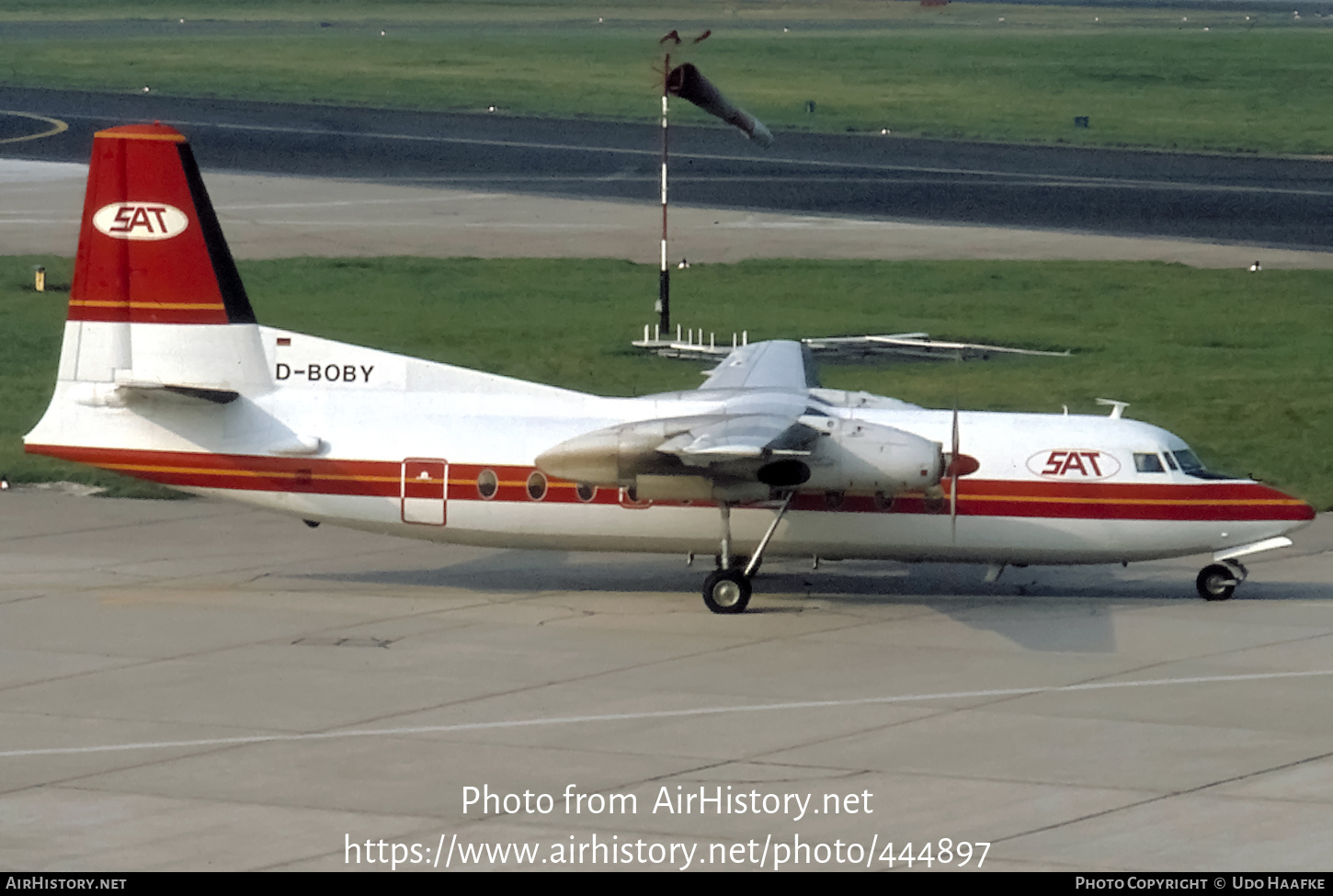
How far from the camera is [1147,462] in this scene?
26.6 meters

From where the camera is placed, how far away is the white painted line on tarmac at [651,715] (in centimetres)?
1998

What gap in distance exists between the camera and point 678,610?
2634 centimetres

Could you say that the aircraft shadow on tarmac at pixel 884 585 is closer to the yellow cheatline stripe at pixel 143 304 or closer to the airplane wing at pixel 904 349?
the yellow cheatline stripe at pixel 143 304

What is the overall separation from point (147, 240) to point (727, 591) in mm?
8728

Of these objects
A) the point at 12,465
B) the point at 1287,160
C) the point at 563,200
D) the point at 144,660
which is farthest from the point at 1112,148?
the point at 144,660

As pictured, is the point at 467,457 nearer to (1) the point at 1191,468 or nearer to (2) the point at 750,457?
(2) the point at 750,457

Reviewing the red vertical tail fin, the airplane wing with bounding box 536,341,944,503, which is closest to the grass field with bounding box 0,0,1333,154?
the airplane wing with bounding box 536,341,944,503

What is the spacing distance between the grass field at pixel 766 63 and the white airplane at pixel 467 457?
56.5 meters

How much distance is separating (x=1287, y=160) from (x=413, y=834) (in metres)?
65.3

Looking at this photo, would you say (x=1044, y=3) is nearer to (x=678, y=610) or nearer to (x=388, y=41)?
(x=388, y=41)

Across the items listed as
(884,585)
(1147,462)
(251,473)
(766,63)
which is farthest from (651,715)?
(766,63)

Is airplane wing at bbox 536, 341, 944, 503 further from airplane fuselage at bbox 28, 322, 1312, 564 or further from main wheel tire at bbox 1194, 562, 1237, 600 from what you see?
main wheel tire at bbox 1194, 562, 1237, 600

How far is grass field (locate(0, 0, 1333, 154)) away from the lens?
90.1m

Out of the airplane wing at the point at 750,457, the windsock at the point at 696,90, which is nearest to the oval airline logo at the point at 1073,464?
the airplane wing at the point at 750,457
